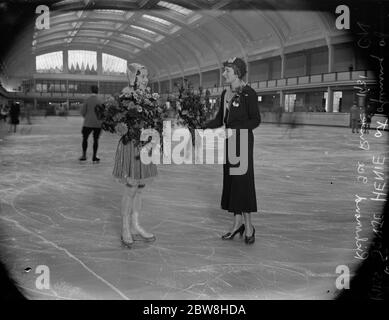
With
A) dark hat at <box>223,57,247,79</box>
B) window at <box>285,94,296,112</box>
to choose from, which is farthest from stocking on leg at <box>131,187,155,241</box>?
window at <box>285,94,296,112</box>

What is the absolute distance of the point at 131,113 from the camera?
11.2ft

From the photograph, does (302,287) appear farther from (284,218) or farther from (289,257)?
(284,218)

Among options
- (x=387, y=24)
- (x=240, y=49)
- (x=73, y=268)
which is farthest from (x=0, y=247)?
(x=240, y=49)

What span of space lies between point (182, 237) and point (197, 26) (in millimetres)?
36981

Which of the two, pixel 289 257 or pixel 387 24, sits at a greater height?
pixel 387 24

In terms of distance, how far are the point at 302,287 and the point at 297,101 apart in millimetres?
33226

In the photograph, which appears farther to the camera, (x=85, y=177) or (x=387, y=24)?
(x=85, y=177)

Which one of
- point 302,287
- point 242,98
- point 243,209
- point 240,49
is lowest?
point 302,287

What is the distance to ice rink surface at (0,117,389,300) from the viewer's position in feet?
9.38

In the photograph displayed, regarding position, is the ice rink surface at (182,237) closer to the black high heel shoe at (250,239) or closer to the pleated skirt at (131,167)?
the black high heel shoe at (250,239)

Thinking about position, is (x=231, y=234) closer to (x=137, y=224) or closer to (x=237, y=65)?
(x=137, y=224)

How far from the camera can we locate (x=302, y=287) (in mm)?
2865

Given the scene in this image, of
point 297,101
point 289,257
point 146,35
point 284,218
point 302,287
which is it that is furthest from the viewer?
point 146,35

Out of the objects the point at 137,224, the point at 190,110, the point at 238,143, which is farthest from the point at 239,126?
the point at 137,224
